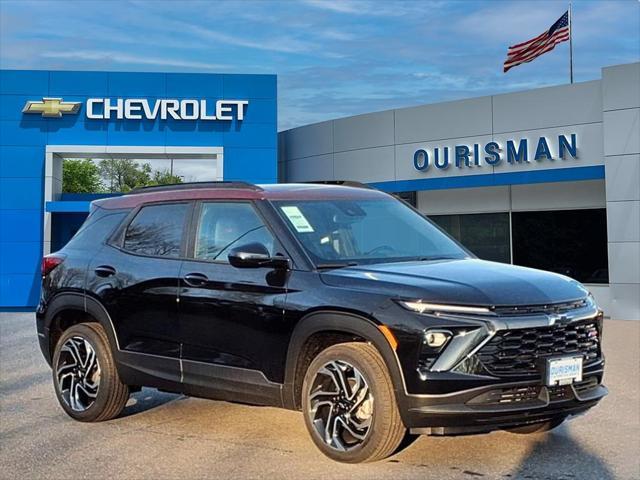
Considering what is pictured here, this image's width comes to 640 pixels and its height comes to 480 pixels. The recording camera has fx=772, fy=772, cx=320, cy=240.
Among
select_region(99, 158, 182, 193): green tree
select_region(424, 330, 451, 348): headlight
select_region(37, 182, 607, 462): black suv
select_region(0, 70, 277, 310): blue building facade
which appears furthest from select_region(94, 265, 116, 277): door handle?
select_region(99, 158, 182, 193): green tree

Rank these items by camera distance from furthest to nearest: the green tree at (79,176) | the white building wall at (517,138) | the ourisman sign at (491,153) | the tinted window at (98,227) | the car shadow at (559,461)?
1. the green tree at (79,176)
2. the ourisman sign at (491,153)
3. the white building wall at (517,138)
4. the tinted window at (98,227)
5. the car shadow at (559,461)

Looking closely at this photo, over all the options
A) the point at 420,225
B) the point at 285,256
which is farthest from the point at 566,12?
the point at 285,256

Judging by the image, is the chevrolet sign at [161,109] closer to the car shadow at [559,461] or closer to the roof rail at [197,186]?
the roof rail at [197,186]

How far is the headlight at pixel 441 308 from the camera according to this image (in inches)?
174

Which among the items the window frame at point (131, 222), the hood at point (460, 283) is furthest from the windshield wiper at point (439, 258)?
the window frame at point (131, 222)

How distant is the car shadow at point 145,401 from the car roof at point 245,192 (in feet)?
5.89

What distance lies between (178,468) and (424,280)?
1.96 m

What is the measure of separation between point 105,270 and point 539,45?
17524 mm

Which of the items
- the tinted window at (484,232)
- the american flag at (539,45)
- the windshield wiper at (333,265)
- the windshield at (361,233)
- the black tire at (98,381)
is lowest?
the black tire at (98,381)

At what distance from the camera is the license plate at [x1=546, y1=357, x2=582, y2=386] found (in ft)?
14.9

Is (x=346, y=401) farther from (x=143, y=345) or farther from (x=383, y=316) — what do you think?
(x=143, y=345)

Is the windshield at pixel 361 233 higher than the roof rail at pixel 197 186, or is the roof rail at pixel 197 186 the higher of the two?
the roof rail at pixel 197 186

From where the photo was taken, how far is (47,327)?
6.75 metres

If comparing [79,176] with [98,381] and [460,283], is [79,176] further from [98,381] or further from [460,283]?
[460,283]
